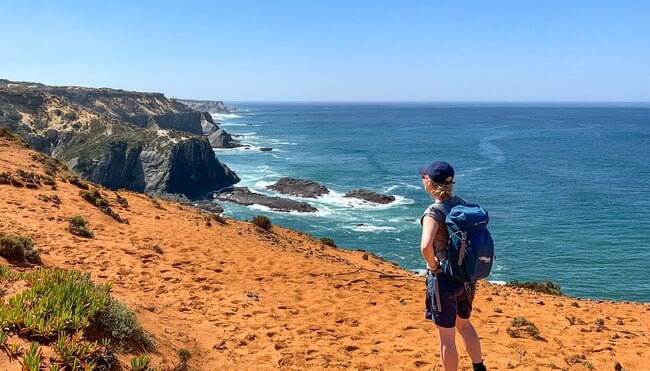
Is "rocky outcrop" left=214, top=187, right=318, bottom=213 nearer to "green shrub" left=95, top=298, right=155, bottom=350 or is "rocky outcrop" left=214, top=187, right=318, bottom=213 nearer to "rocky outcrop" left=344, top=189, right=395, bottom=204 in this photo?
"rocky outcrop" left=344, top=189, right=395, bottom=204

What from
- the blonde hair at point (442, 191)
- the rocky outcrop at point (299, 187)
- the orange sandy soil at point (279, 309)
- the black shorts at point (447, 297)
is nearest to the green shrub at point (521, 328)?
the orange sandy soil at point (279, 309)

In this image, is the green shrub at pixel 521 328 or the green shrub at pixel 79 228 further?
the green shrub at pixel 79 228

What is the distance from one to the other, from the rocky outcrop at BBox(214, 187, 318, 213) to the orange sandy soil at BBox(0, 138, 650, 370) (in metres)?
38.9

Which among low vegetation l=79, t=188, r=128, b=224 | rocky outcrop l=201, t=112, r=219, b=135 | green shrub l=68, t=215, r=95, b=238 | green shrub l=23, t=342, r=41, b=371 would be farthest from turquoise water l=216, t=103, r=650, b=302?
green shrub l=23, t=342, r=41, b=371

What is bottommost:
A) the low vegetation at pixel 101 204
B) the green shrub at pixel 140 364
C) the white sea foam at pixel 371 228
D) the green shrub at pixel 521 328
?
the white sea foam at pixel 371 228

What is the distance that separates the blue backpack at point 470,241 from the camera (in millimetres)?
4516

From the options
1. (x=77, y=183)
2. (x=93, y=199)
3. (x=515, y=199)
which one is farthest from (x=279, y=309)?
(x=515, y=199)

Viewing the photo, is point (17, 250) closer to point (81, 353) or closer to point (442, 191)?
point (81, 353)

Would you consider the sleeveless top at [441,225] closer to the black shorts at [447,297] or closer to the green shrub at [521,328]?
the black shorts at [447,297]

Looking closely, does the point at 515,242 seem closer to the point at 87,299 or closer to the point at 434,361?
the point at 434,361

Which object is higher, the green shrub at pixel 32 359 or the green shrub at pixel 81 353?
the green shrub at pixel 32 359

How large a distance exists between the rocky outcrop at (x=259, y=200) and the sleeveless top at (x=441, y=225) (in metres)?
49.1

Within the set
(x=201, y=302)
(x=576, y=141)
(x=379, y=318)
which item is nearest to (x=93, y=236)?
(x=201, y=302)

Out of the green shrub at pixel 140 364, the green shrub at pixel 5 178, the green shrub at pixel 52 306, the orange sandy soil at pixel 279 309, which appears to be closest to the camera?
the green shrub at pixel 52 306
